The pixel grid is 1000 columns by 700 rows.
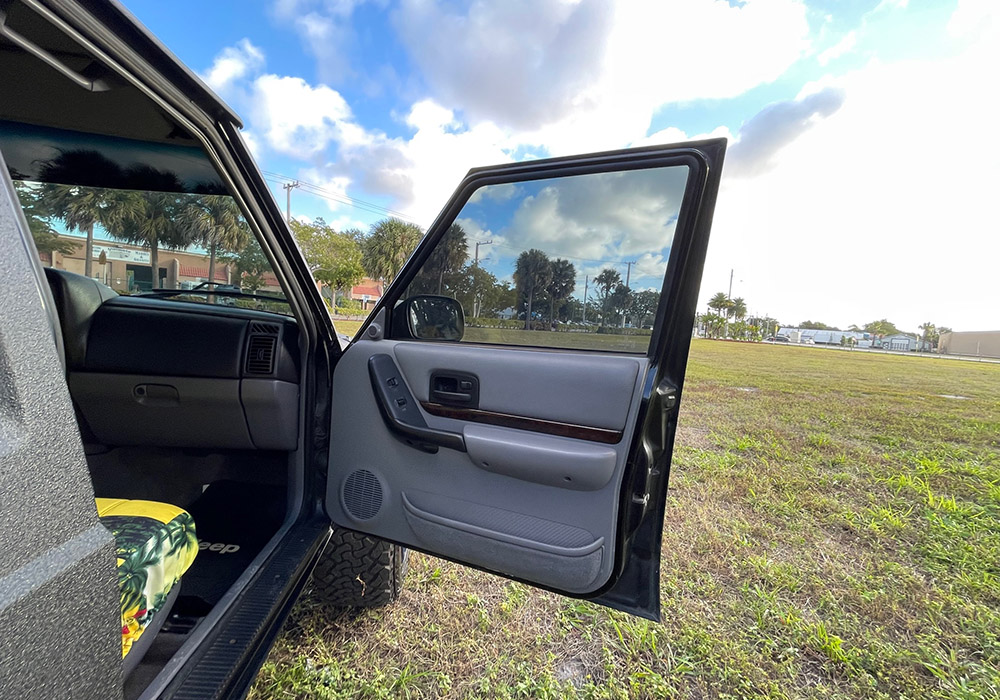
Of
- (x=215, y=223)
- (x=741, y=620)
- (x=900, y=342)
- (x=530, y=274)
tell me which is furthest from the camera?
(x=900, y=342)

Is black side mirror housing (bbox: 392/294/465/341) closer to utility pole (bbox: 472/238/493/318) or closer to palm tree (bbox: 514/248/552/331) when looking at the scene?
utility pole (bbox: 472/238/493/318)

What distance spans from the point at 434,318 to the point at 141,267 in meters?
1.22

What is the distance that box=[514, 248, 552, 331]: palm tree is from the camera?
169 cm

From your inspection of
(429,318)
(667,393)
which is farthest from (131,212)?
(667,393)

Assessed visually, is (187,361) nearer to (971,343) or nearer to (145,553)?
(145,553)

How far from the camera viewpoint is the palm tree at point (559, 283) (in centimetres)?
166

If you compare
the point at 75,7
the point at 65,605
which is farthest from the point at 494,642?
the point at 75,7

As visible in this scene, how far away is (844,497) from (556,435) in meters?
3.41

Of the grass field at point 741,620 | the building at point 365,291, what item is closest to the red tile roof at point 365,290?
the building at point 365,291

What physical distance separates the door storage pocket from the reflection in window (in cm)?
59

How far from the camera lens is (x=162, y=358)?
2.02 m

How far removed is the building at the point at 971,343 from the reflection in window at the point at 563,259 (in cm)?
5841

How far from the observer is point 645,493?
1.47 metres

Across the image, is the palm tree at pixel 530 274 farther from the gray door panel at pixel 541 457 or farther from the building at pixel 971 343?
the building at pixel 971 343
